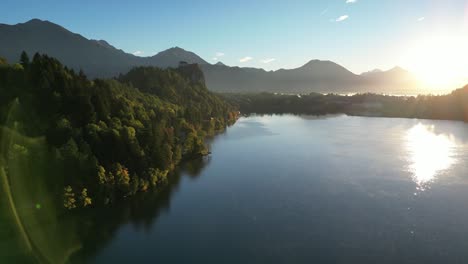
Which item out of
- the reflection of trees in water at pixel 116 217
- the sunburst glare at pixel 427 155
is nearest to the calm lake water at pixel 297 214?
the reflection of trees in water at pixel 116 217

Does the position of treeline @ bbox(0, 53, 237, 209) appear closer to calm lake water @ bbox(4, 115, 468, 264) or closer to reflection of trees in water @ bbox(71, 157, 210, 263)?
reflection of trees in water @ bbox(71, 157, 210, 263)

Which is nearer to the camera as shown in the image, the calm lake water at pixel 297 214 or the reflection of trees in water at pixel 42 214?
the reflection of trees in water at pixel 42 214

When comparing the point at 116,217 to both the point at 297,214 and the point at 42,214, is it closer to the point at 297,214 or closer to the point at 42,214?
the point at 42,214

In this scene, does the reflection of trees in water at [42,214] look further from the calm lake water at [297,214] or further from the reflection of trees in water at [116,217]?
the calm lake water at [297,214]

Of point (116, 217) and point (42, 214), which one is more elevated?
point (42, 214)

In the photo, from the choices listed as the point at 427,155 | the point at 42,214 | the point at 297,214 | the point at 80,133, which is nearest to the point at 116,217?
the point at 42,214

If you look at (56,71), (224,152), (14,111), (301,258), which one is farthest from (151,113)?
(301,258)

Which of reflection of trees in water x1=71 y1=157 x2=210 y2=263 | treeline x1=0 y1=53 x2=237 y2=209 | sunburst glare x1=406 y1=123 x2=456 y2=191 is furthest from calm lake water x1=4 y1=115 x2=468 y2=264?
treeline x1=0 y1=53 x2=237 y2=209

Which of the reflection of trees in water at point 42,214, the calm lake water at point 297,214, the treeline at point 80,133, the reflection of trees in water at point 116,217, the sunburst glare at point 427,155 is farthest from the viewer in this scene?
the sunburst glare at point 427,155
